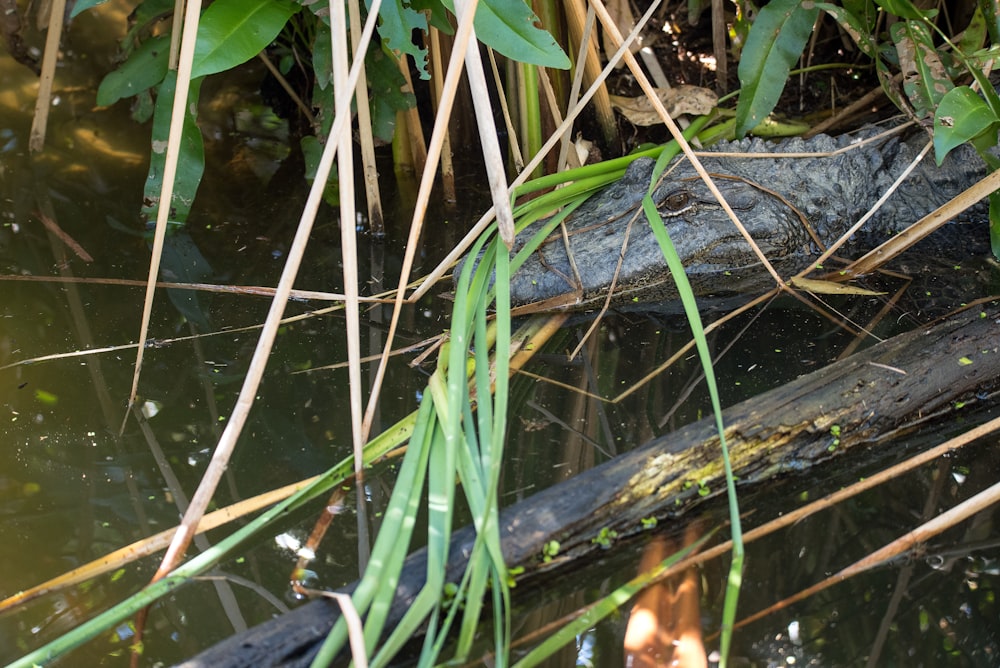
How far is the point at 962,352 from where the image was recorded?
7.58 feet

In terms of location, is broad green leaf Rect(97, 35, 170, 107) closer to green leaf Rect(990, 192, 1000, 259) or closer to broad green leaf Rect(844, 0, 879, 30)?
broad green leaf Rect(844, 0, 879, 30)

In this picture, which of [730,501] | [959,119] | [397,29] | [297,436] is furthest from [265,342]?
[959,119]

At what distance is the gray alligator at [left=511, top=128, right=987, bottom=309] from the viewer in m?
3.04

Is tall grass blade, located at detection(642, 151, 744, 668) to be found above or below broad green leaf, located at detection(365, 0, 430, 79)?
below

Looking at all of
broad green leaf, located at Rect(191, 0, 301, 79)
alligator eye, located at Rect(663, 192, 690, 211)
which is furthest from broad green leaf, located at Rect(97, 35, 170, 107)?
alligator eye, located at Rect(663, 192, 690, 211)

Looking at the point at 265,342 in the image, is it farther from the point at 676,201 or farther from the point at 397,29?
the point at 676,201

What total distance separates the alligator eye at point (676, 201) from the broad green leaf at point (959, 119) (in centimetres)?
100

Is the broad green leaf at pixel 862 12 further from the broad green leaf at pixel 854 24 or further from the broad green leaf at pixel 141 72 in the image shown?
the broad green leaf at pixel 141 72

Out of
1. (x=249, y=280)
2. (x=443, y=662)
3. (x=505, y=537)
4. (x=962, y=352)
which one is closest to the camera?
(x=443, y=662)

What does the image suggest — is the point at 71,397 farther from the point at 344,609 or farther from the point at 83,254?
the point at 344,609

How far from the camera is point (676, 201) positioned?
10.8ft

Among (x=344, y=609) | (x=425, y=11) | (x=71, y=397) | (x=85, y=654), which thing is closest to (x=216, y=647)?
(x=344, y=609)

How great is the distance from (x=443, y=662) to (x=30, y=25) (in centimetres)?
425

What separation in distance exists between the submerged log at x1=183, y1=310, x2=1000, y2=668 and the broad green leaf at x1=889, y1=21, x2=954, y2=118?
888 millimetres
